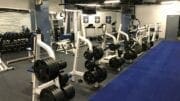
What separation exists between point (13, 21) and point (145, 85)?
7.60 meters

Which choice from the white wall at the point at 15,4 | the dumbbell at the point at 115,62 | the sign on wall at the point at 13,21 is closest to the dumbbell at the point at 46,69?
the dumbbell at the point at 115,62

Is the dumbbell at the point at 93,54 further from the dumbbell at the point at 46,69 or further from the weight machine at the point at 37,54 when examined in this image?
the dumbbell at the point at 46,69

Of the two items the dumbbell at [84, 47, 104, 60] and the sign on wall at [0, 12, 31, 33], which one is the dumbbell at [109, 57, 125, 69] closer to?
the dumbbell at [84, 47, 104, 60]

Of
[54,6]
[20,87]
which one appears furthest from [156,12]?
[20,87]

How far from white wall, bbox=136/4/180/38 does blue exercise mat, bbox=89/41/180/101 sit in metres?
9.69

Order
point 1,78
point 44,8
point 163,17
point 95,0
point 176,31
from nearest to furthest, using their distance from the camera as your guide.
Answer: point 1,78, point 44,8, point 95,0, point 176,31, point 163,17

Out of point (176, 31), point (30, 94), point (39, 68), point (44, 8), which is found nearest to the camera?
point (39, 68)

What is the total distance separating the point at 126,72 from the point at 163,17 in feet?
37.7

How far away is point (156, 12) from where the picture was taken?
1543cm

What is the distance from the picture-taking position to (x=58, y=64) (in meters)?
3.13

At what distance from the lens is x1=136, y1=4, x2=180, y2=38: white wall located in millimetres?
14761

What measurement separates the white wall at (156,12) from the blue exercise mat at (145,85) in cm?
969

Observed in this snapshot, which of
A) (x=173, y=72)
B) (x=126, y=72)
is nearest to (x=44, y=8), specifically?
(x=126, y=72)

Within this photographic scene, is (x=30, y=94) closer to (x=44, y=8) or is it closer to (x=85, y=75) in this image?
(x=85, y=75)
